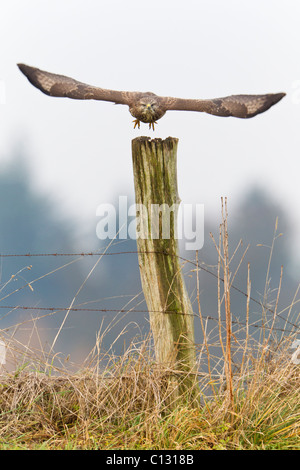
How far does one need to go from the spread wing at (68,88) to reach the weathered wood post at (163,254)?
2.44ft

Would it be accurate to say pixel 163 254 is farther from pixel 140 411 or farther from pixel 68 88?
pixel 68 88

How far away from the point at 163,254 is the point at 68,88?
5.87 feet

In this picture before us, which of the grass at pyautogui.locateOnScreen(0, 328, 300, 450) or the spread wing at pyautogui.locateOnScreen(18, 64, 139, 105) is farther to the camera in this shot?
the spread wing at pyautogui.locateOnScreen(18, 64, 139, 105)

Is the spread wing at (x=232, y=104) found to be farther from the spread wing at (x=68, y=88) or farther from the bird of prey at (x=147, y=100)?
the spread wing at (x=68, y=88)

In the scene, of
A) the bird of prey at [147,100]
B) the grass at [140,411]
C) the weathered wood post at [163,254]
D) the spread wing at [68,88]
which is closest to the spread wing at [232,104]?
the bird of prey at [147,100]

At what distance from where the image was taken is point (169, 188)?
13.5 feet

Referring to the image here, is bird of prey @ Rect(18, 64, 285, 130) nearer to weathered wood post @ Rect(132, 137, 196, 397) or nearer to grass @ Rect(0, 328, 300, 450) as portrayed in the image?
weathered wood post @ Rect(132, 137, 196, 397)

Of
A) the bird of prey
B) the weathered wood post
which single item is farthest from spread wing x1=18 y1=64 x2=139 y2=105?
the weathered wood post

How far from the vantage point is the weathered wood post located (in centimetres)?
404

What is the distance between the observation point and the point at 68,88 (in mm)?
4707

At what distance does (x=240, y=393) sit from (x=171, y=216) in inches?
55.6

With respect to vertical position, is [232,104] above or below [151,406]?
above

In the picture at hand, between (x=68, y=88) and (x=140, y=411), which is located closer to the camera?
(x=140, y=411)

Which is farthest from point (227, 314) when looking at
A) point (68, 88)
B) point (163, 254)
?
point (68, 88)
